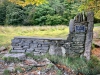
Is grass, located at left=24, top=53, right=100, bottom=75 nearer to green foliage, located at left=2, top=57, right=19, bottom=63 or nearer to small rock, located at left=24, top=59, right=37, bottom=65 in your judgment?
small rock, located at left=24, top=59, right=37, bottom=65

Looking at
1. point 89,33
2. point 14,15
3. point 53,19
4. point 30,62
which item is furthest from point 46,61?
point 14,15

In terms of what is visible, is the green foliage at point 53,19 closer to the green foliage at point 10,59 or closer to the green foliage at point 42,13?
→ the green foliage at point 42,13

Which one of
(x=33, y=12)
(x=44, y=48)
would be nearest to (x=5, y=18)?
(x=33, y=12)

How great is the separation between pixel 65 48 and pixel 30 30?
7676 millimetres

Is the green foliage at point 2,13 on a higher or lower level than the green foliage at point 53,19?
higher

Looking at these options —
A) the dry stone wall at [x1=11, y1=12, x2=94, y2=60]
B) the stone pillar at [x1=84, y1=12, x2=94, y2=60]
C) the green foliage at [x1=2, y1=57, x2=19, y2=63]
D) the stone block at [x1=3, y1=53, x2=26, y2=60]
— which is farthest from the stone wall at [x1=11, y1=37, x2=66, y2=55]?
the stone pillar at [x1=84, y1=12, x2=94, y2=60]

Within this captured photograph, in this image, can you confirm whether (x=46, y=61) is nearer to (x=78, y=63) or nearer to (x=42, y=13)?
(x=78, y=63)

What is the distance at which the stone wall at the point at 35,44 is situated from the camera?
6.52 metres

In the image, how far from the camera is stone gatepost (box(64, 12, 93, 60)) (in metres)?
6.45

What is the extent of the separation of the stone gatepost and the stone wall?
0.32 metres

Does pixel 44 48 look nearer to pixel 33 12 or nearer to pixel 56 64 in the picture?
pixel 56 64

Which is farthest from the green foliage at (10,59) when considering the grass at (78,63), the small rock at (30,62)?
the grass at (78,63)

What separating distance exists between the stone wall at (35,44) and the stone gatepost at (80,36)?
315 millimetres

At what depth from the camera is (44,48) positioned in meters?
6.52
